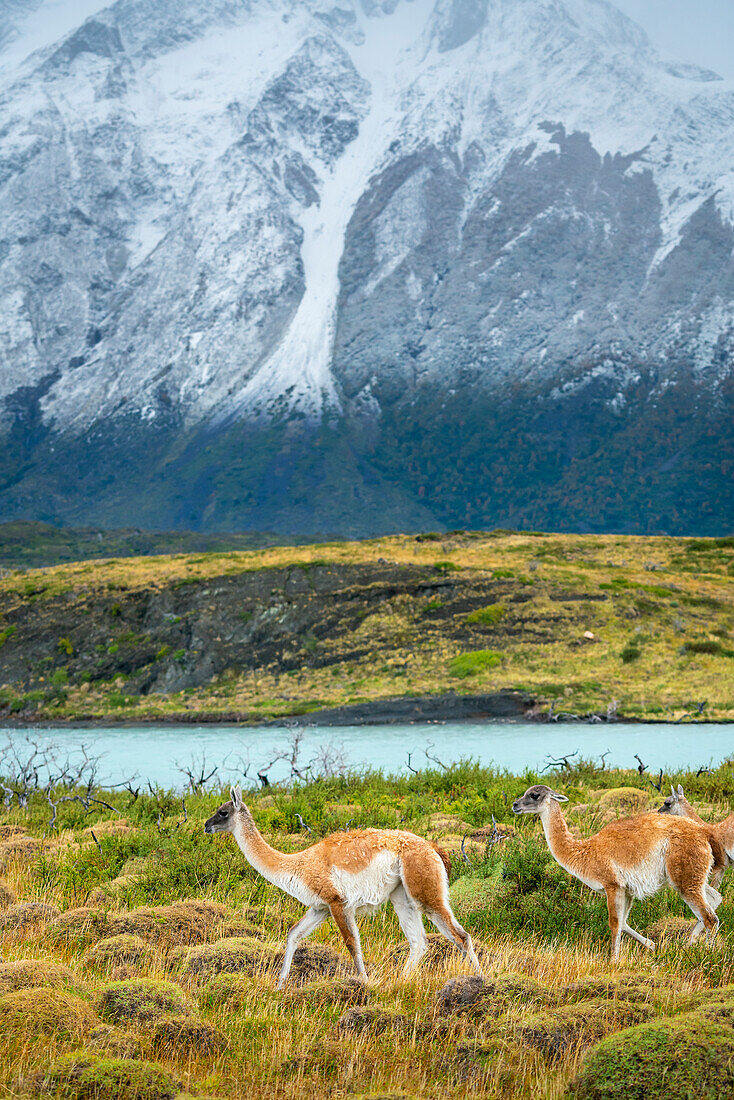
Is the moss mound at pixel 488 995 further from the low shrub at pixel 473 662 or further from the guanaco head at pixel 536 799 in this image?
the low shrub at pixel 473 662

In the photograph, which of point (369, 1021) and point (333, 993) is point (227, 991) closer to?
point (333, 993)

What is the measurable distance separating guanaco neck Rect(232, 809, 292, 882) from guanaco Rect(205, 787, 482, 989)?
0.8 inches

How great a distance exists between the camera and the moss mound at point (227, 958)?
7941 millimetres

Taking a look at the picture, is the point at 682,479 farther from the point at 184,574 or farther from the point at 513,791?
the point at 513,791

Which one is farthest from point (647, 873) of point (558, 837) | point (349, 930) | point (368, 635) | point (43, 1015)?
point (368, 635)

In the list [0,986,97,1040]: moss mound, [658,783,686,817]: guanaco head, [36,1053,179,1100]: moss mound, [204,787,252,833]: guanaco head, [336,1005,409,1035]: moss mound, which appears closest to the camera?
[36,1053,179,1100]: moss mound

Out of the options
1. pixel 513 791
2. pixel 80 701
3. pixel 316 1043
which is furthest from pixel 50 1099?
pixel 80 701

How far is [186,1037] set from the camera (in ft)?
21.4

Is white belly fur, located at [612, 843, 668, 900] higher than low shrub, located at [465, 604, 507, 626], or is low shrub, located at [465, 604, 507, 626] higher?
white belly fur, located at [612, 843, 668, 900]

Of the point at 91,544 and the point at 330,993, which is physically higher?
the point at 330,993

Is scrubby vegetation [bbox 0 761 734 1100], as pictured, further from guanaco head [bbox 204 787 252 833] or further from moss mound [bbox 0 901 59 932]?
guanaco head [bbox 204 787 252 833]

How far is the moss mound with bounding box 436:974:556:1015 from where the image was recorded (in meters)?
6.83

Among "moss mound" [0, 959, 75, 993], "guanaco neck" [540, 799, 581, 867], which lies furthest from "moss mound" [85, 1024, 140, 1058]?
"guanaco neck" [540, 799, 581, 867]

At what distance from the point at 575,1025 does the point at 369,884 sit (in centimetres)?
189
